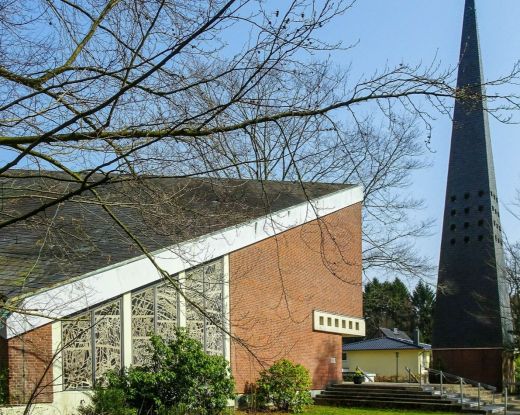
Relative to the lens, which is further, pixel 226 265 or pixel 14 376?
pixel 226 265

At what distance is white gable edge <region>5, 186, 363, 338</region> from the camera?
1116cm

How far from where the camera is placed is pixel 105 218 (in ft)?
46.8

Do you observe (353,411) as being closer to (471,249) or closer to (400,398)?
(400,398)

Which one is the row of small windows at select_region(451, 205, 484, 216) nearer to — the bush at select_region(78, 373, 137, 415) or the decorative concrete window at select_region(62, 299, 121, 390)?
the decorative concrete window at select_region(62, 299, 121, 390)

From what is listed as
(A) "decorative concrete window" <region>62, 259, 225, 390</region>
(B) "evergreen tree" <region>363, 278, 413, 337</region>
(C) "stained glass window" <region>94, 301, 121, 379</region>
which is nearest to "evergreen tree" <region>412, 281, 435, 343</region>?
(B) "evergreen tree" <region>363, 278, 413, 337</region>

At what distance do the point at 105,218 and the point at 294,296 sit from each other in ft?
24.9

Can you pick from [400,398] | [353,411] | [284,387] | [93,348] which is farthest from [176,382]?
[400,398]

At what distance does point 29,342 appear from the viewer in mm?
12359

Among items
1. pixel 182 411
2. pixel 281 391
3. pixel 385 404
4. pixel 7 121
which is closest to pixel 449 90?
pixel 7 121

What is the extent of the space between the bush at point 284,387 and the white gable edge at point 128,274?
3.07 m

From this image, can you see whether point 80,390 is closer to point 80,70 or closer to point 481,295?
point 80,70

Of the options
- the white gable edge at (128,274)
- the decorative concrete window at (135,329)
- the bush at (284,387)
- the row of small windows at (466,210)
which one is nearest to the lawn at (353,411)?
the bush at (284,387)

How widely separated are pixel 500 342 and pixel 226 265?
21.3m

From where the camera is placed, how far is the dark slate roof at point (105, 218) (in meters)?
7.27
